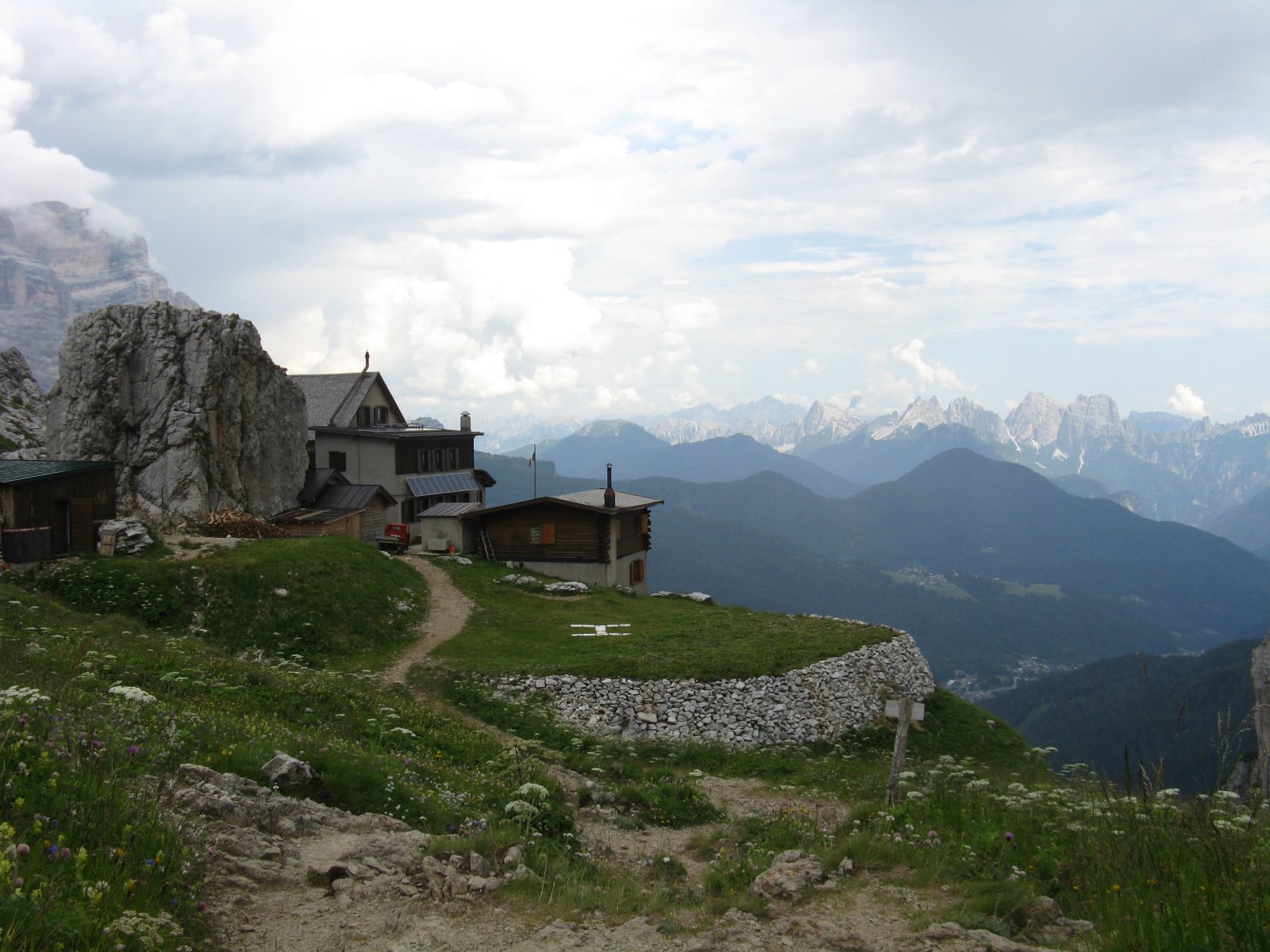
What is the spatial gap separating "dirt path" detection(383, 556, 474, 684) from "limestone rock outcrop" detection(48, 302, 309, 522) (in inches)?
582

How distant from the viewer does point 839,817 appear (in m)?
16.2

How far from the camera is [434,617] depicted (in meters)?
37.5

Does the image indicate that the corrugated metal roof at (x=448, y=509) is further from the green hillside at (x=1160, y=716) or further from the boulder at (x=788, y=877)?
the green hillside at (x=1160, y=716)

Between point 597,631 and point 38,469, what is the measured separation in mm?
23881

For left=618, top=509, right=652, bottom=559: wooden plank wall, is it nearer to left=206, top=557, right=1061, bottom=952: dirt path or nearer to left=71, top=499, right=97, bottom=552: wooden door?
left=71, top=499, right=97, bottom=552: wooden door

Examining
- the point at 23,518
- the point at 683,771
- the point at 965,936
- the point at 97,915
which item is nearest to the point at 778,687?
the point at 683,771

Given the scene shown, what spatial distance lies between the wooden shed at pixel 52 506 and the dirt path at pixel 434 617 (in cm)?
1434

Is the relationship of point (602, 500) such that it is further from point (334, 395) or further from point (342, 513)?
point (334, 395)

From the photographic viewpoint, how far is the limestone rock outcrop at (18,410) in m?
56.8

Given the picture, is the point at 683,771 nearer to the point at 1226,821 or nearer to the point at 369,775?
the point at 369,775

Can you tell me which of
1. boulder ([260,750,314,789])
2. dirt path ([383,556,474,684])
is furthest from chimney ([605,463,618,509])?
boulder ([260,750,314,789])

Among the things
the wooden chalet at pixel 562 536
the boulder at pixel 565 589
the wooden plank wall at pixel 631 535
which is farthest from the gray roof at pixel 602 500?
the boulder at pixel 565 589

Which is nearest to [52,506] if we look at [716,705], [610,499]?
[716,705]

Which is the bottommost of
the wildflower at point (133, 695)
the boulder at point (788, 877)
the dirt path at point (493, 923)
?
the boulder at point (788, 877)
